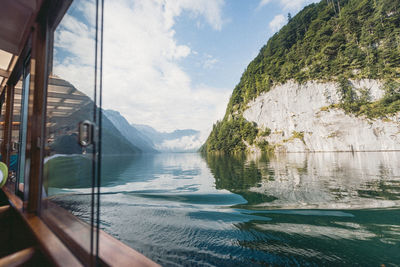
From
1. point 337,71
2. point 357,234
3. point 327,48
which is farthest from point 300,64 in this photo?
point 357,234

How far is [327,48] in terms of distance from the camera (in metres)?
30.7

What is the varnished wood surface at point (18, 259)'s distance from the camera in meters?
0.73

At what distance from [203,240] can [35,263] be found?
1562 millimetres

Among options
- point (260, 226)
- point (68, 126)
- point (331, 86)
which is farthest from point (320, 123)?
point (68, 126)

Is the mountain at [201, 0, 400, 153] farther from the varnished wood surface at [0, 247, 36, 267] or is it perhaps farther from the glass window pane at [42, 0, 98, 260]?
the varnished wood surface at [0, 247, 36, 267]

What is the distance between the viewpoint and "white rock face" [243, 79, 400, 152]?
21.8 meters

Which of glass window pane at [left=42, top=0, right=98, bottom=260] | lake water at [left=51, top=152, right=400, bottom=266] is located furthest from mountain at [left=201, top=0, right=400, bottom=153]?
glass window pane at [left=42, top=0, right=98, bottom=260]

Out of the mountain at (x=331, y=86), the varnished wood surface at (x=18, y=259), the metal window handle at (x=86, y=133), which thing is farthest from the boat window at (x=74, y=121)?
the mountain at (x=331, y=86)

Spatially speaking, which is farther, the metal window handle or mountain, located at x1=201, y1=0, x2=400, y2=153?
mountain, located at x1=201, y1=0, x2=400, y2=153

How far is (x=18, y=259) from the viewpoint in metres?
0.78

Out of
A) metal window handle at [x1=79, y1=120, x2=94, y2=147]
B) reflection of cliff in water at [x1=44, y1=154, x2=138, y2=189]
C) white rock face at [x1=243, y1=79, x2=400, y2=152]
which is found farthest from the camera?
white rock face at [x1=243, y1=79, x2=400, y2=152]

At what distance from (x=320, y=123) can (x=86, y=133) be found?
31730 millimetres

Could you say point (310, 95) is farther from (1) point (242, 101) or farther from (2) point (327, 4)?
(2) point (327, 4)

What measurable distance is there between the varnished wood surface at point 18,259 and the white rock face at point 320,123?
102ft
